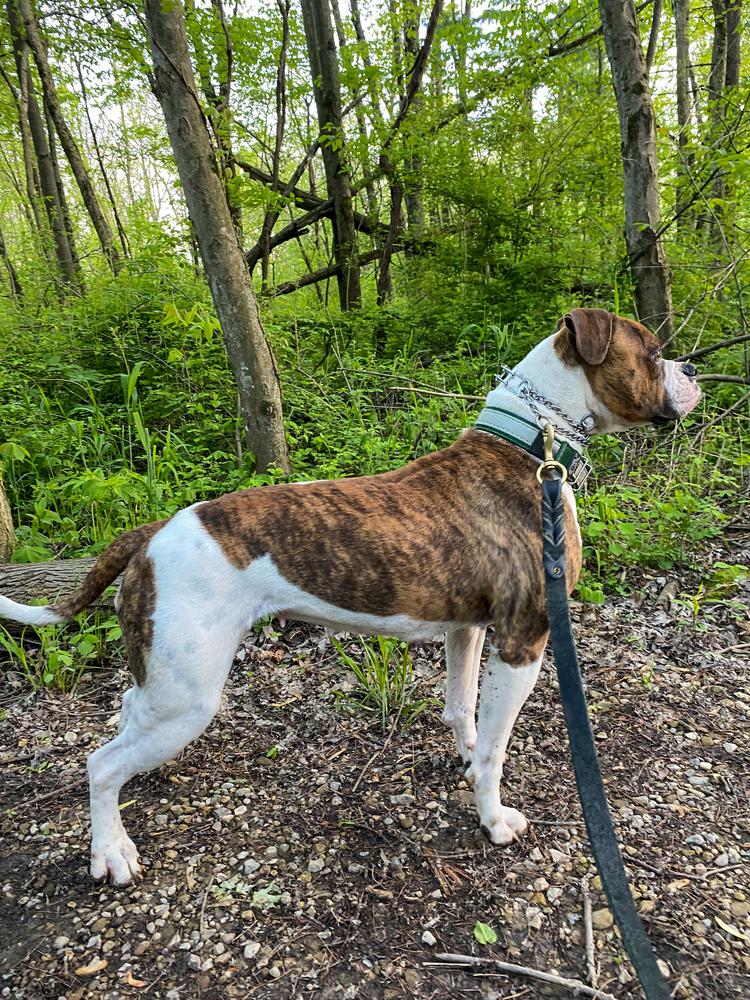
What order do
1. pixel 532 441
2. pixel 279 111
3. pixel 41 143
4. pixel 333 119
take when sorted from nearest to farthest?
pixel 532 441 < pixel 279 111 < pixel 333 119 < pixel 41 143

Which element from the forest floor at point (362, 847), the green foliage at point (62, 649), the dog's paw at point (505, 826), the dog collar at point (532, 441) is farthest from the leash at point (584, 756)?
the green foliage at point (62, 649)

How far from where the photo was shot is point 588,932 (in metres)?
2.09

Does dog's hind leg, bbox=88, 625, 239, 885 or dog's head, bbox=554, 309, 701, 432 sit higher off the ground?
dog's head, bbox=554, 309, 701, 432

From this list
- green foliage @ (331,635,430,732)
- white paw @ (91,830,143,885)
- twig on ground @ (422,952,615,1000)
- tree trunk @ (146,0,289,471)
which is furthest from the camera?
tree trunk @ (146,0,289,471)

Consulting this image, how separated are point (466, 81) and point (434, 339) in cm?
322

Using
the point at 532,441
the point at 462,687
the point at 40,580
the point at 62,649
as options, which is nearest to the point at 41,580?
the point at 40,580

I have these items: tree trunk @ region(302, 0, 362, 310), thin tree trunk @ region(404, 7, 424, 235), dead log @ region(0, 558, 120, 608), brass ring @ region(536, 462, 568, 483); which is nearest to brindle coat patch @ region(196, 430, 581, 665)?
brass ring @ region(536, 462, 568, 483)

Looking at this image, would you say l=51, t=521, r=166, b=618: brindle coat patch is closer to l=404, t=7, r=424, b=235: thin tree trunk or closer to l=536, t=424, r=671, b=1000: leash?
l=536, t=424, r=671, b=1000: leash

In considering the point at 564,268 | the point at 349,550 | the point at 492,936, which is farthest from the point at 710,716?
the point at 564,268

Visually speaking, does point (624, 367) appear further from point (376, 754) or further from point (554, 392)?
point (376, 754)

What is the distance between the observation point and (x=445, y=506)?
242 centimetres

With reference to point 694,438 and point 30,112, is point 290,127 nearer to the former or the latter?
point 30,112

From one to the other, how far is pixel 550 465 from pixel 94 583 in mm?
1750

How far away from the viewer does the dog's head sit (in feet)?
7.93
